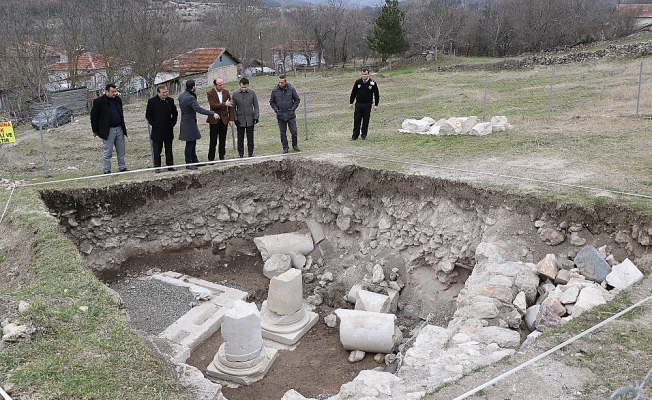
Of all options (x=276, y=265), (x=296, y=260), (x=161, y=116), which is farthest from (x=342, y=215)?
(x=161, y=116)

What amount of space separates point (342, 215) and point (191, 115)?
3895mm

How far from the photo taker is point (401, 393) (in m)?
5.58

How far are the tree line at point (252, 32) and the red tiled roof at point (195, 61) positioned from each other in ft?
3.40

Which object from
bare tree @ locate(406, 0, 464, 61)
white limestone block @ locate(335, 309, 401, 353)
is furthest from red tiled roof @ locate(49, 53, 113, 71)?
white limestone block @ locate(335, 309, 401, 353)

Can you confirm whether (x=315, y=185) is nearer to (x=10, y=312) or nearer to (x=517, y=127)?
(x=517, y=127)

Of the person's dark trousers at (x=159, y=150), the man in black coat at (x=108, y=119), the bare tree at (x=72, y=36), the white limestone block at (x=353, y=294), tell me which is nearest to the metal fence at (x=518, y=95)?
the person's dark trousers at (x=159, y=150)

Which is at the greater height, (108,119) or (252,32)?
(252,32)

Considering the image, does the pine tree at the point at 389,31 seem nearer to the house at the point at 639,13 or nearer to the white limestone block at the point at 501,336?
the house at the point at 639,13

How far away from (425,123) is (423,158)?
126 inches

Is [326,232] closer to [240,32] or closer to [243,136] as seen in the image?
[243,136]

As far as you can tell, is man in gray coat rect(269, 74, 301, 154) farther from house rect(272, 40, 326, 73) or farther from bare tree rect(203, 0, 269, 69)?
house rect(272, 40, 326, 73)

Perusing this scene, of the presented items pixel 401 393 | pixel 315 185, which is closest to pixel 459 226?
pixel 315 185

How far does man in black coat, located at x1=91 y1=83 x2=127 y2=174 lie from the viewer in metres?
10.5

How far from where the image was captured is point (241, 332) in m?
7.62
